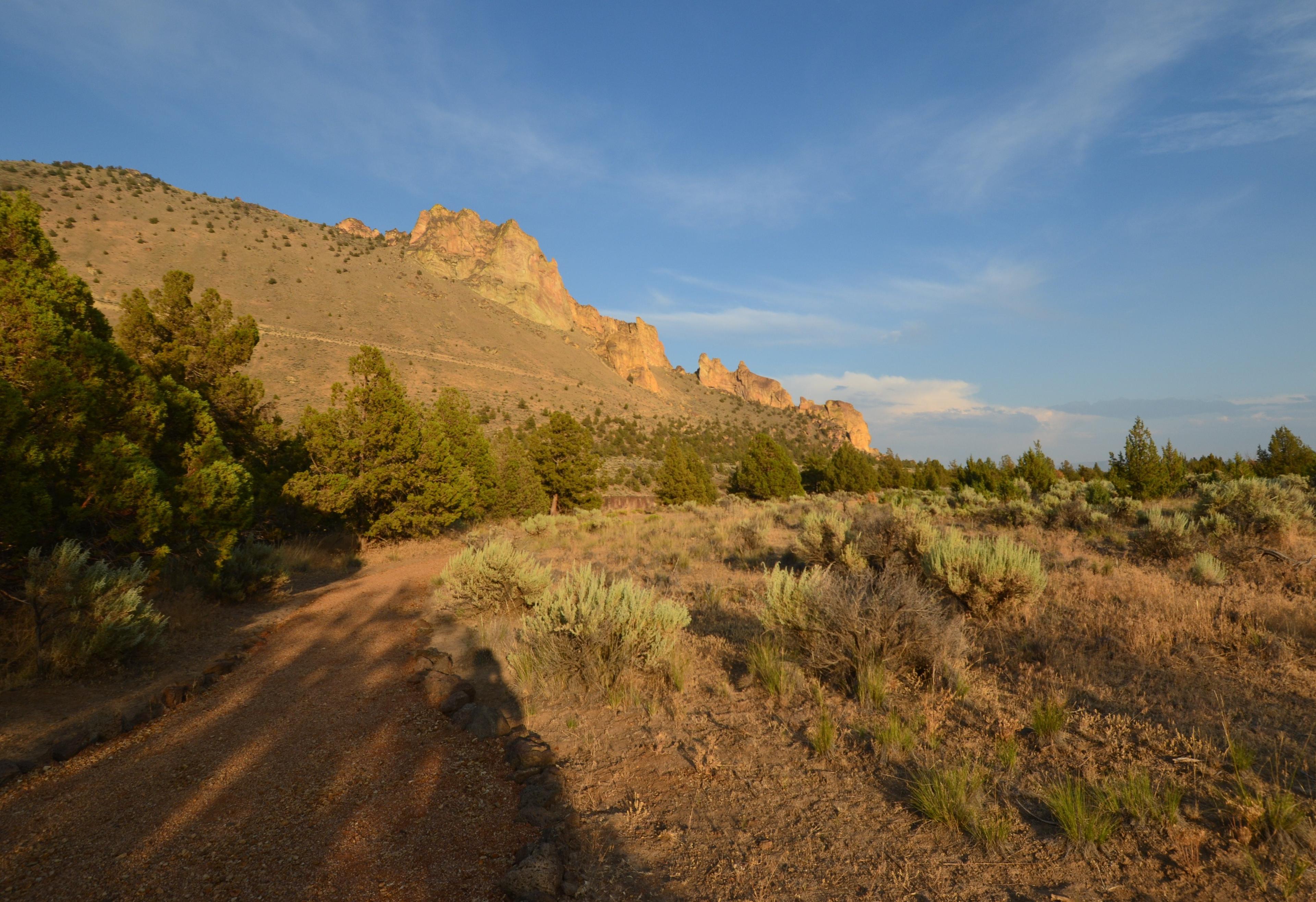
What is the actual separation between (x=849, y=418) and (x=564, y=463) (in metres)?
111

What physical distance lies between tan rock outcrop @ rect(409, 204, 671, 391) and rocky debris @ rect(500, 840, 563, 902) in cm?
8063

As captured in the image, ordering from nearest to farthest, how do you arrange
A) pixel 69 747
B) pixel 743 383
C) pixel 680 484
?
pixel 69 747
pixel 680 484
pixel 743 383

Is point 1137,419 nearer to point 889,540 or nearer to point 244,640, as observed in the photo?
point 889,540

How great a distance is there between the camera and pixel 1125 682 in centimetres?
502

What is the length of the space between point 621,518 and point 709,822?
2016 cm

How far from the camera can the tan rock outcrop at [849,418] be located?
124 meters

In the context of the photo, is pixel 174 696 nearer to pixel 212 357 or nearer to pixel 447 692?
pixel 447 692

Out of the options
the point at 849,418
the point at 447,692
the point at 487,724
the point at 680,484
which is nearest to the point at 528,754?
the point at 487,724

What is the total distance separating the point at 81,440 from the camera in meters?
7.54

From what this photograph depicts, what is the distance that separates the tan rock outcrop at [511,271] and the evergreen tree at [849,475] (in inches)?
2044

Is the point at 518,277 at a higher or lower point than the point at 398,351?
higher

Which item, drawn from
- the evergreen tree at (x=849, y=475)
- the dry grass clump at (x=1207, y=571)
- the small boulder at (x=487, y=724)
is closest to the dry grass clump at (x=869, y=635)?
the small boulder at (x=487, y=724)

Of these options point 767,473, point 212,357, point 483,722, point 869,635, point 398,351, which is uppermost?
point 398,351

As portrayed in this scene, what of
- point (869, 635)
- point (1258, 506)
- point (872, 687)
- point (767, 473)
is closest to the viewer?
point (872, 687)
